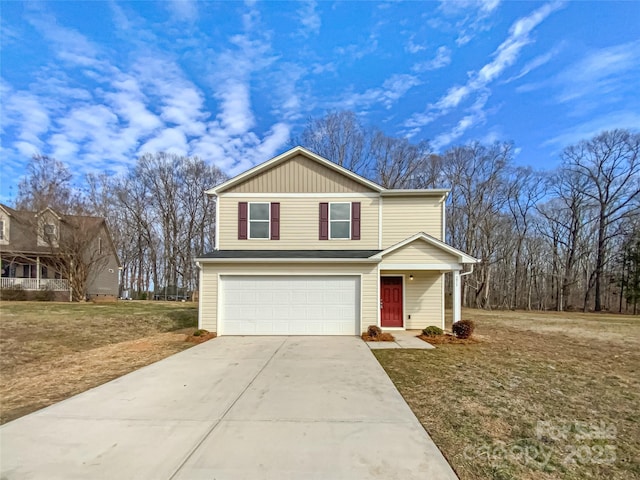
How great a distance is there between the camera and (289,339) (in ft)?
37.3

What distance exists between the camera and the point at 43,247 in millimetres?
23344

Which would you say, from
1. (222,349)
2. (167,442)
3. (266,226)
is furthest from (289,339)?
(167,442)

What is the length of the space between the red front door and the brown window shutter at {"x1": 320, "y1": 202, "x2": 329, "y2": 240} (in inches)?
121

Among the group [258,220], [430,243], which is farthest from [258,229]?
[430,243]

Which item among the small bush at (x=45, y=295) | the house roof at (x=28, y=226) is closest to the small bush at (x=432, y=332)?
the house roof at (x=28, y=226)

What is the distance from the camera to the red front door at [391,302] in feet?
45.6

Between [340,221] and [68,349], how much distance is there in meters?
10.3

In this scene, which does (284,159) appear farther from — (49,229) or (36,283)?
(36,283)

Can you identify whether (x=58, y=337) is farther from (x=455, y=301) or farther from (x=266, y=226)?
(x=455, y=301)

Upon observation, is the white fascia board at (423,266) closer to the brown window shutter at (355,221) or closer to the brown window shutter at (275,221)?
the brown window shutter at (355,221)

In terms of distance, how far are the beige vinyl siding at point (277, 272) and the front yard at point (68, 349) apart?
1492 mm

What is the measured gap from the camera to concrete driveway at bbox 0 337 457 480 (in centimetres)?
341

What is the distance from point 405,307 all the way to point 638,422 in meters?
9.19

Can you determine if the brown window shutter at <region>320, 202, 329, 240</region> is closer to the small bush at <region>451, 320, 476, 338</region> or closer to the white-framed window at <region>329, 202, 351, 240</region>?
the white-framed window at <region>329, 202, 351, 240</region>
